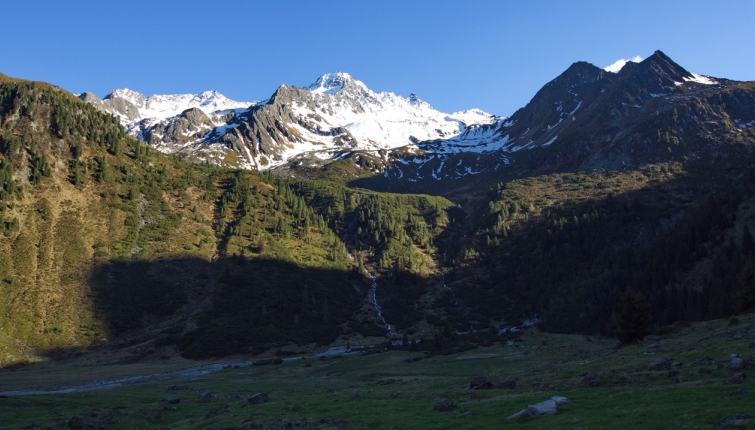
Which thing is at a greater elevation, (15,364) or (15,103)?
(15,103)

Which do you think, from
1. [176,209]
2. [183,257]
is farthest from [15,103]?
[183,257]

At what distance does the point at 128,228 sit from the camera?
120m

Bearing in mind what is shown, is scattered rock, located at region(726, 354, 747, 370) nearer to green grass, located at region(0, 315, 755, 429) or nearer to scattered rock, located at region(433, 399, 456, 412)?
green grass, located at region(0, 315, 755, 429)

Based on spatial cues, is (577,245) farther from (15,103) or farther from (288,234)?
(15,103)

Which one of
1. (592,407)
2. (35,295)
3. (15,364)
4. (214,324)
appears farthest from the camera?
(214,324)

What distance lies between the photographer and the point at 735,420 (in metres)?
14.9

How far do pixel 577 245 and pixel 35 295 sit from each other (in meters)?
145

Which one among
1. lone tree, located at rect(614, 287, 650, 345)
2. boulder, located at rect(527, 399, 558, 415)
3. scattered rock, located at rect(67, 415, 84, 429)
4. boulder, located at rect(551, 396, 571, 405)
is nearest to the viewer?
boulder, located at rect(527, 399, 558, 415)

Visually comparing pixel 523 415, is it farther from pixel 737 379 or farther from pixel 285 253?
pixel 285 253

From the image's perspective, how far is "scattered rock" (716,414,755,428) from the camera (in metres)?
14.7

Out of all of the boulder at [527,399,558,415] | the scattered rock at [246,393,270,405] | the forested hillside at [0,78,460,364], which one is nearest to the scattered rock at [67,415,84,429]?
the scattered rock at [246,393,270,405]

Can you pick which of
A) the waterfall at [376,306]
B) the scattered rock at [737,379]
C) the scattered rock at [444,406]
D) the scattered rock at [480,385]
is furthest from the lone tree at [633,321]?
the waterfall at [376,306]

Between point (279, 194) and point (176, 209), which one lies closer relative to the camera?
point (176, 209)

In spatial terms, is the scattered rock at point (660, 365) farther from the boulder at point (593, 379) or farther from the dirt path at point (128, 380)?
the dirt path at point (128, 380)
